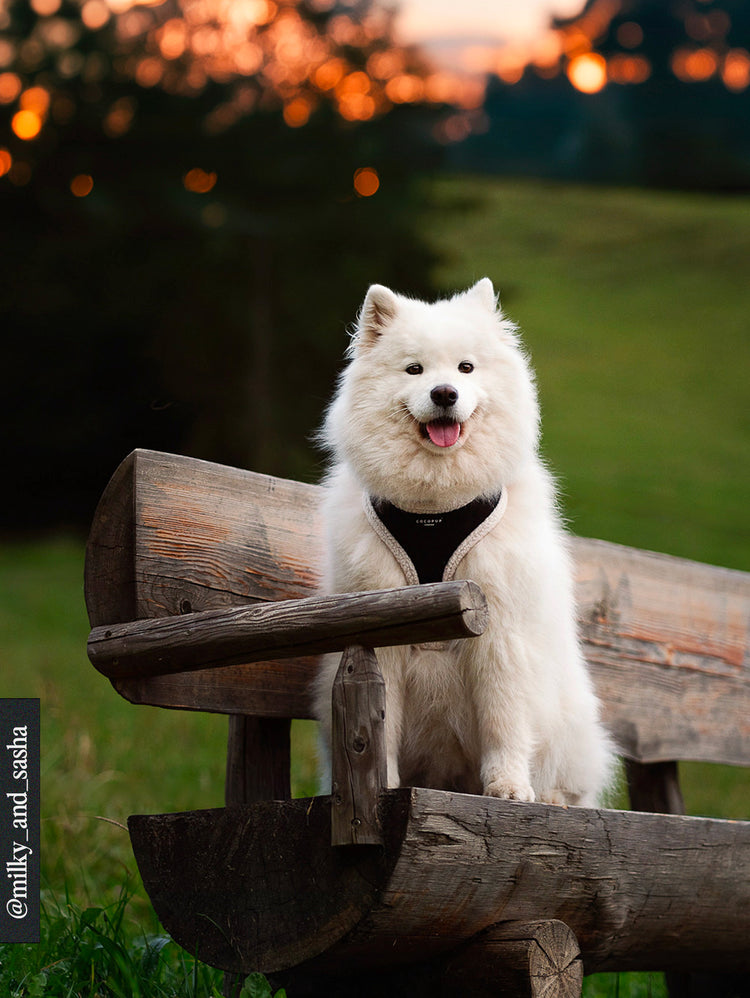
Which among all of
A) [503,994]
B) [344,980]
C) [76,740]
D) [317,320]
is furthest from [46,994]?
[317,320]

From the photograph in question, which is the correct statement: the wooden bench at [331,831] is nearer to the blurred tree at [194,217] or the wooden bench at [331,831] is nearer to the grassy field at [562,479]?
the grassy field at [562,479]

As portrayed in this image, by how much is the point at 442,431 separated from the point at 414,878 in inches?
38.8

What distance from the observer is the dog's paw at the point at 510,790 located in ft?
8.11

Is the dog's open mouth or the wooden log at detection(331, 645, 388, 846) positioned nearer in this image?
the wooden log at detection(331, 645, 388, 846)

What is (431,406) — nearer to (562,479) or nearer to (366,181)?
(562,479)

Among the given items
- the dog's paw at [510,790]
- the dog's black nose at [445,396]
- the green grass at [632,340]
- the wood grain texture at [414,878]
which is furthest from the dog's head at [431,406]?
the green grass at [632,340]

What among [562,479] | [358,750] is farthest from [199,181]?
[358,750]

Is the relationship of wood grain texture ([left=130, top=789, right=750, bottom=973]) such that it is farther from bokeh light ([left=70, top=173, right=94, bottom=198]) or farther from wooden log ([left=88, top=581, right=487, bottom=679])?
bokeh light ([left=70, top=173, right=94, bottom=198])

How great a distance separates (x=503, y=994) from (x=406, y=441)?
121cm

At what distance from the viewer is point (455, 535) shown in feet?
8.42

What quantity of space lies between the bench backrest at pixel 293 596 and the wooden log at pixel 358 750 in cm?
60

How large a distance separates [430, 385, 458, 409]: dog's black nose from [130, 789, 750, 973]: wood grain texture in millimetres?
872

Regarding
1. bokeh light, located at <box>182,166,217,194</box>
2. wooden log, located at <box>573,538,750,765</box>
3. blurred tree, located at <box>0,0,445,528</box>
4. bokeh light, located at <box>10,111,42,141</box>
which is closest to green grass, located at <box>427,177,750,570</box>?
blurred tree, located at <box>0,0,445,528</box>

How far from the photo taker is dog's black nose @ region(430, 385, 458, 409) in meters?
2.52
